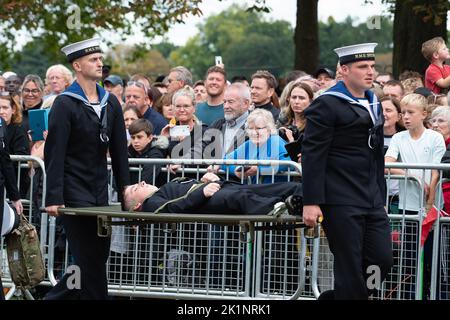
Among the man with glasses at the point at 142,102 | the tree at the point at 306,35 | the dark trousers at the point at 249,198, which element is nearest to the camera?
the dark trousers at the point at 249,198

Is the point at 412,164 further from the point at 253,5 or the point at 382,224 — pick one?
the point at 253,5

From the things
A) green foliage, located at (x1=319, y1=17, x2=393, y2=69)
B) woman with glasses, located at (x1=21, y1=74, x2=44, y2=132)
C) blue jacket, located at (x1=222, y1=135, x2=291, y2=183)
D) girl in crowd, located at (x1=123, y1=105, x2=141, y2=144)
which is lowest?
blue jacket, located at (x1=222, y1=135, x2=291, y2=183)

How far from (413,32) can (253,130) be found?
963cm

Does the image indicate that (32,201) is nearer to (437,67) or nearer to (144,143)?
(144,143)

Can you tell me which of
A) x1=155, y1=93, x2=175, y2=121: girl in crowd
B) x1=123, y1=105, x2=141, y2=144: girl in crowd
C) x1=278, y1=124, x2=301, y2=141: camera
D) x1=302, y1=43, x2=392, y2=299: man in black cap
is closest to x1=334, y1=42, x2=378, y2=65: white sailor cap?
x1=302, y1=43, x2=392, y2=299: man in black cap

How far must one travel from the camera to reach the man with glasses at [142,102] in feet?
44.4

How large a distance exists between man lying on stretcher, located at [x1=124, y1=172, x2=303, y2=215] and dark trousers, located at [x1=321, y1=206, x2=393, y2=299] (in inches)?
21.2

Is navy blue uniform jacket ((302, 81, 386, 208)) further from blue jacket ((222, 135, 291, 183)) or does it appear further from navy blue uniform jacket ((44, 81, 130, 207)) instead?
blue jacket ((222, 135, 291, 183))

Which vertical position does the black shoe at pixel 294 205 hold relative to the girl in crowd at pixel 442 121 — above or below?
below

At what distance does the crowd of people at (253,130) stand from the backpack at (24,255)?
0.87 m

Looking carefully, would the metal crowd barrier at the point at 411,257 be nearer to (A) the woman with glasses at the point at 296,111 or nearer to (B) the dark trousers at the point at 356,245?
(A) the woman with glasses at the point at 296,111

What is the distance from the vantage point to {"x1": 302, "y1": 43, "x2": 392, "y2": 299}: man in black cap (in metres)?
8.70

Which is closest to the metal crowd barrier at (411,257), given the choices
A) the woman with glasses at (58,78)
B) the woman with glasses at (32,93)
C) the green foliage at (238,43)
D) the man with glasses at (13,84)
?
the woman with glasses at (58,78)

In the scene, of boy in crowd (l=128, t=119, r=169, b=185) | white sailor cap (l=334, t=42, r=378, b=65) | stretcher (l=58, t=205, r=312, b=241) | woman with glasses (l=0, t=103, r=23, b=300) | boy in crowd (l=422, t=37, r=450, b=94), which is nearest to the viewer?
stretcher (l=58, t=205, r=312, b=241)
